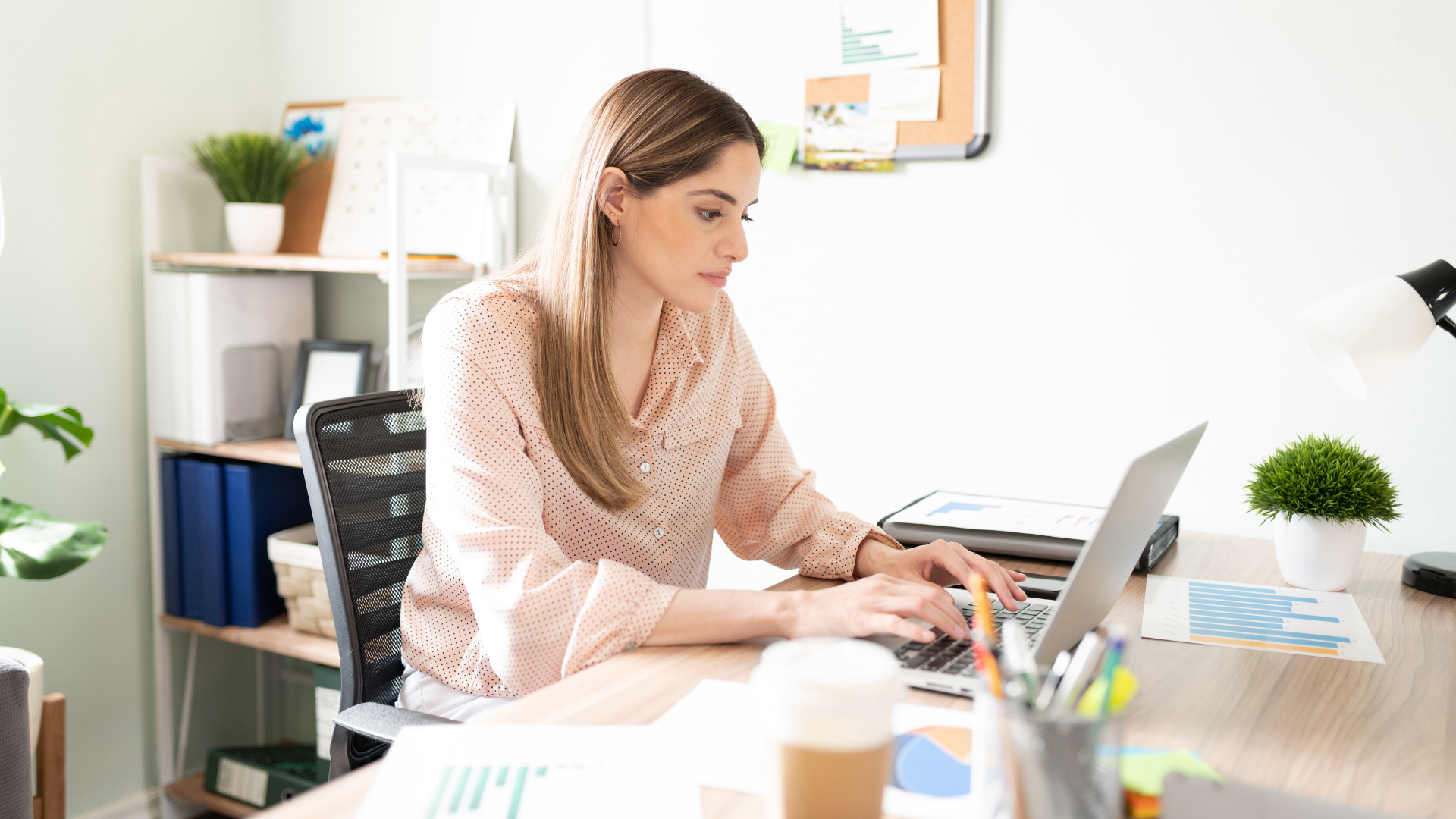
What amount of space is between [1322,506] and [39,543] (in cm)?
187

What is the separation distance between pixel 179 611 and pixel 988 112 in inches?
74.4

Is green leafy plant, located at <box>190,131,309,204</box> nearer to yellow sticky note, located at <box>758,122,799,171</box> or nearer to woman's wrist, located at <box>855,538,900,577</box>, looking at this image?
yellow sticky note, located at <box>758,122,799,171</box>

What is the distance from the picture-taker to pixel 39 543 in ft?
5.92

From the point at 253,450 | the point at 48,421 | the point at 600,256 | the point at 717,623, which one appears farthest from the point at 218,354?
the point at 717,623

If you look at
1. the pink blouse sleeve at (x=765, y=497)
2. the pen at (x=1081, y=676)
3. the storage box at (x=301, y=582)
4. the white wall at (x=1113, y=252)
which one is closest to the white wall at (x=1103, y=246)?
the white wall at (x=1113, y=252)

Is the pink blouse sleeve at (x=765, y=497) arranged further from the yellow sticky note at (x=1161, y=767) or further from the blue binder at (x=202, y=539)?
the blue binder at (x=202, y=539)

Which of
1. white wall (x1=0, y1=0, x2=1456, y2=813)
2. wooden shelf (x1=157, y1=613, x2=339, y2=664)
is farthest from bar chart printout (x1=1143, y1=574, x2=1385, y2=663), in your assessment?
wooden shelf (x1=157, y1=613, x2=339, y2=664)

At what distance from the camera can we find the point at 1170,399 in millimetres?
1655

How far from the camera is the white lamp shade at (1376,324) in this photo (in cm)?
116

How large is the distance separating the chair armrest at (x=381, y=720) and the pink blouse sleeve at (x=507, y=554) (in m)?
0.08

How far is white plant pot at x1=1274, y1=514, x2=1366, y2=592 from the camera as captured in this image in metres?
1.23

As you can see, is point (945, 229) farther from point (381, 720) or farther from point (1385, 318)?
point (381, 720)

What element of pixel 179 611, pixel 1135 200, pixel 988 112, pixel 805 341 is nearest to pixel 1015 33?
pixel 988 112

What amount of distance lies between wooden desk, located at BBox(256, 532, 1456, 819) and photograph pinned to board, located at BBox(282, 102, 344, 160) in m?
1.82
